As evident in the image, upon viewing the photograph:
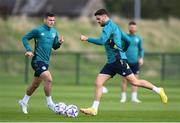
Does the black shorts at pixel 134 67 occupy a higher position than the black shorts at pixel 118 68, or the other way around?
the black shorts at pixel 118 68

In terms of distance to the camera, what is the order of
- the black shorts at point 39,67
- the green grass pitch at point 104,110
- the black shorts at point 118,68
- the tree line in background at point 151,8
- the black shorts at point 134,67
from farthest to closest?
the tree line in background at point 151,8 < the black shorts at point 134,67 < the black shorts at point 39,67 < the black shorts at point 118,68 < the green grass pitch at point 104,110

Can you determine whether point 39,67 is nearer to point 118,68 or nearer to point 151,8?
point 118,68

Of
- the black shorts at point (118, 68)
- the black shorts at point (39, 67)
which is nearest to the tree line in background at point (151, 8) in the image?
the black shorts at point (39, 67)

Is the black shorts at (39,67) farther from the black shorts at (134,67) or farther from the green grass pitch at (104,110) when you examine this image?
the black shorts at (134,67)

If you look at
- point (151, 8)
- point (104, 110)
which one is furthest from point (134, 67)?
point (151, 8)

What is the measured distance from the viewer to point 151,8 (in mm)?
89125

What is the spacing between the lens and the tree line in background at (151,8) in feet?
285

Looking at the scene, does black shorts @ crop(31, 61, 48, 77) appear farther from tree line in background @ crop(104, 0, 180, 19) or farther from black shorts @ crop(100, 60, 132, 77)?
tree line in background @ crop(104, 0, 180, 19)

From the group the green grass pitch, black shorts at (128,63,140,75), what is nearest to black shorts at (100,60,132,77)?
the green grass pitch

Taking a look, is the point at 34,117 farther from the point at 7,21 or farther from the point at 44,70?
the point at 7,21

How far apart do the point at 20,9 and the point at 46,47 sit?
50727 millimetres

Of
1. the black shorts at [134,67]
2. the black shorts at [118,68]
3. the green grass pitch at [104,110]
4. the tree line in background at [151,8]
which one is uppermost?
the black shorts at [118,68]

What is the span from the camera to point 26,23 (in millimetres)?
58062

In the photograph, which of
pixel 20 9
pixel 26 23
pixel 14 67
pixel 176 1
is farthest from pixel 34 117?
pixel 176 1
